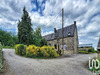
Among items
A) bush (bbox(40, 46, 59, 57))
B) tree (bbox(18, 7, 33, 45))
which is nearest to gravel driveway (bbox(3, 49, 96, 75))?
bush (bbox(40, 46, 59, 57))

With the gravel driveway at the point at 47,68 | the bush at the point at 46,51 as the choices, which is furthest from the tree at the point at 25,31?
the gravel driveway at the point at 47,68

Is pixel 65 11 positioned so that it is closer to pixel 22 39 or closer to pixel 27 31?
pixel 27 31

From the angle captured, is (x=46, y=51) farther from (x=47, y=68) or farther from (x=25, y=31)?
(x=25, y=31)

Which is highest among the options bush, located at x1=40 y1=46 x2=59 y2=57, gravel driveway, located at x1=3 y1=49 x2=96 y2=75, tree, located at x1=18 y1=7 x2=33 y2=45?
tree, located at x1=18 y1=7 x2=33 y2=45

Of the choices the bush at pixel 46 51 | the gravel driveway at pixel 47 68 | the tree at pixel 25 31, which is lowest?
the gravel driveway at pixel 47 68

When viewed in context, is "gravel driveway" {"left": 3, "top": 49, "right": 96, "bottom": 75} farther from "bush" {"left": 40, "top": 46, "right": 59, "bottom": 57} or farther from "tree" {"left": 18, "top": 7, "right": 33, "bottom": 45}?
"tree" {"left": 18, "top": 7, "right": 33, "bottom": 45}

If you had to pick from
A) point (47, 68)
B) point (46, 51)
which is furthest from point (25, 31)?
point (47, 68)

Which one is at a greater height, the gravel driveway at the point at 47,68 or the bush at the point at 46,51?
the bush at the point at 46,51

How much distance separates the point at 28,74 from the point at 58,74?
197 centimetres

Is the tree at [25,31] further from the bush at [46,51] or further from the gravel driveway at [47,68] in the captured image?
the gravel driveway at [47,68]

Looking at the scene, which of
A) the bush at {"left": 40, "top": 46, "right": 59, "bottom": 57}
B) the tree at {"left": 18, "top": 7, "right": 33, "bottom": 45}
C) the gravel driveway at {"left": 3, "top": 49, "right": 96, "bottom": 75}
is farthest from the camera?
the tree at {"left": 18, "top": 7, "right": 33, "bottom": 45}

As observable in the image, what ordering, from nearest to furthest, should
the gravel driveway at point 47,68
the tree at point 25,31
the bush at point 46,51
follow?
the gravel driveway at point 47,68 < the bush at point 46,51 < the tree at point 25,31

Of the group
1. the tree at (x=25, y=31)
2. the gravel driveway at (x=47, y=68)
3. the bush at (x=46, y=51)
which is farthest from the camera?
the tree at (x=25, y=31)

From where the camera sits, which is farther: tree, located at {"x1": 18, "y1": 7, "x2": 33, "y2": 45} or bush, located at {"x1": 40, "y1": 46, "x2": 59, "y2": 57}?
tree, located at {"x1": 18, "y1": 7, "x2": 33, "y2": 45}
